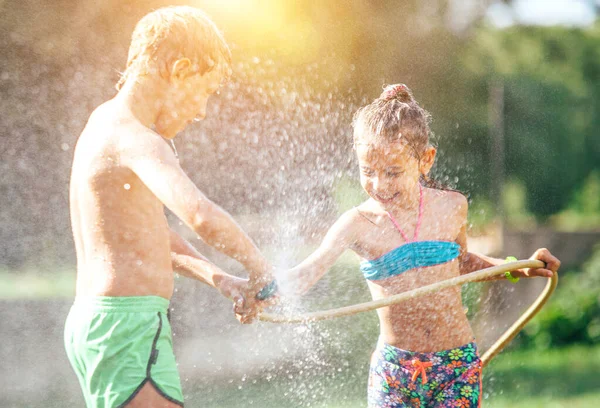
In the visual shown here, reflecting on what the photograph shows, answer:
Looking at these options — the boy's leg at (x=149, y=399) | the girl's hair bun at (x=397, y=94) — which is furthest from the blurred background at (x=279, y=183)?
the boy's leg at (x=149, y=399)

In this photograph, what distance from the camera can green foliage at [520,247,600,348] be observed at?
26.5 ft

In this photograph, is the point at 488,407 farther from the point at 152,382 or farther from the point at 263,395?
the point at 152,382

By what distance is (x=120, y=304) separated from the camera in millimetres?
2516

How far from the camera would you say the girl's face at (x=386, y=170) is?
3258mm

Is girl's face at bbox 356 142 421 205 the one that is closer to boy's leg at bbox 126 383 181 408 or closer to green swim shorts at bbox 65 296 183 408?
green swim shorts at bbox 65 296 183 408

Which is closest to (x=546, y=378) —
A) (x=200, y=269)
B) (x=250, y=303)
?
(x=200, y=269)

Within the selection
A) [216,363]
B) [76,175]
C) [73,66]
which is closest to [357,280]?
[216,363]

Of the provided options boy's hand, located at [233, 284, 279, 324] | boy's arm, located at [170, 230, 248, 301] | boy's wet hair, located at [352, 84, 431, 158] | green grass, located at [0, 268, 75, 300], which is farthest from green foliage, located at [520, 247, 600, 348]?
boy's hand, located at [233, 284, 279, 324]

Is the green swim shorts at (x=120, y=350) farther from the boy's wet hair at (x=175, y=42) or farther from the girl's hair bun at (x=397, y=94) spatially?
the girl's hair bun at (x=397, y=94)

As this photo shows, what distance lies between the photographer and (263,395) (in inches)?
235

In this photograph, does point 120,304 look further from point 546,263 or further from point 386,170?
point 546,263

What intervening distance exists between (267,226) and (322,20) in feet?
8.04

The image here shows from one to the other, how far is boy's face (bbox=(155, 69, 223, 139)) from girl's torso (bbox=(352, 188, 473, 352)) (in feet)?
2.65

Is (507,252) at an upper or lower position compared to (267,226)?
lower
